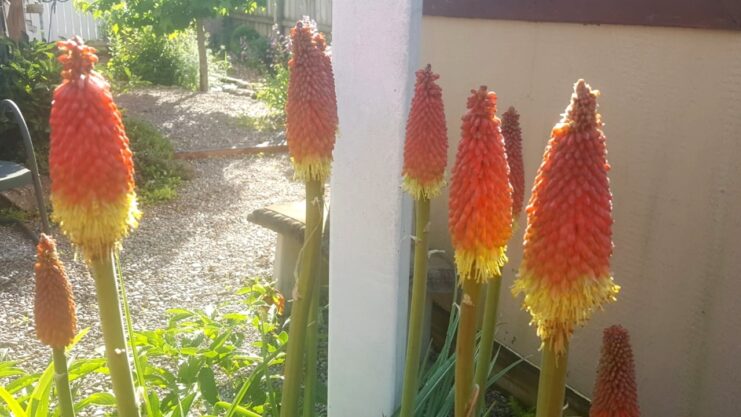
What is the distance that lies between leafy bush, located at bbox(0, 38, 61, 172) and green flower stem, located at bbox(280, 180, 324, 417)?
6.50 meters

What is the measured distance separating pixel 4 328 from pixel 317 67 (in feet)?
13.1

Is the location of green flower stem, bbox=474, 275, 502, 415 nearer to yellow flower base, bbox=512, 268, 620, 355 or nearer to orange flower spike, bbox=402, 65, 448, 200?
orange flower spike, bbox=402, 65, 448, 200

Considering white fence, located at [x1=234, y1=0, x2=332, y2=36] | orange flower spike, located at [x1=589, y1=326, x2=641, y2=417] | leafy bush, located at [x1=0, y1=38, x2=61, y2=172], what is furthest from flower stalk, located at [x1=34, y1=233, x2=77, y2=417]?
white fence, located at [x1=234, y1=0, x2=332, y2=36]

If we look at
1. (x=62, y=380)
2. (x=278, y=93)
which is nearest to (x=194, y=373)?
(x=62, y=380)

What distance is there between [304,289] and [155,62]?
13.6 meters

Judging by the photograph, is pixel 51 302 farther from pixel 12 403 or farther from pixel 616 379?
pixel 616 379

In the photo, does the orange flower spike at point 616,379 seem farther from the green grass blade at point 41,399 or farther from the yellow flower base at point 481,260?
the green grass blade at point 41,399

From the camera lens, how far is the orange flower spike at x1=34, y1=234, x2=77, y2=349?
1.68 meters

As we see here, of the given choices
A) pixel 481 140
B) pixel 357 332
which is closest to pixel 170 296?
pixel 357 332

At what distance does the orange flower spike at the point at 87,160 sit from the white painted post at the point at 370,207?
3.44 feet

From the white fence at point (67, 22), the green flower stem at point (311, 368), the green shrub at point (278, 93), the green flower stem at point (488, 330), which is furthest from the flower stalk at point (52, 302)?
the white fence at point (67, 22)

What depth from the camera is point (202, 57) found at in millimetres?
13367

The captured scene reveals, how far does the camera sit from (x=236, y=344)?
12.6 ft

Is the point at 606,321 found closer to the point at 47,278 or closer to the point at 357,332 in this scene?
the point at 357,332
